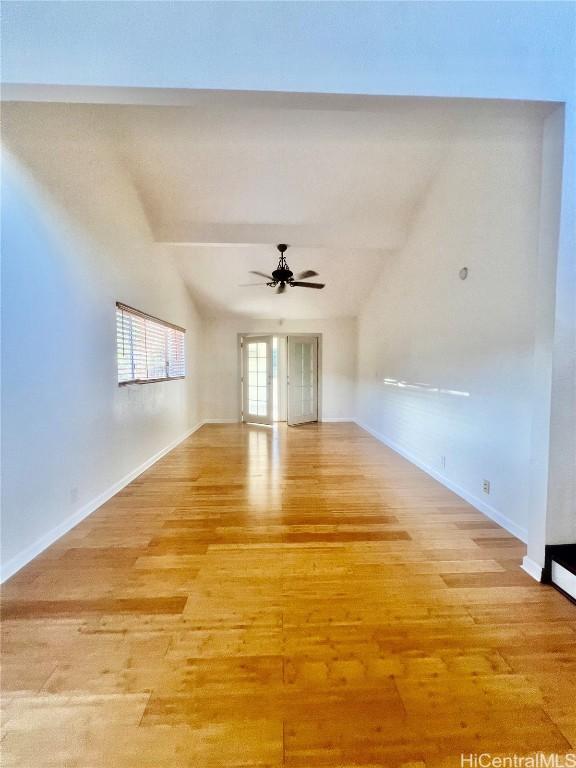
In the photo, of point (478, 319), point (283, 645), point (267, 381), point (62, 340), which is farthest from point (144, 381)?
point (478, 319)

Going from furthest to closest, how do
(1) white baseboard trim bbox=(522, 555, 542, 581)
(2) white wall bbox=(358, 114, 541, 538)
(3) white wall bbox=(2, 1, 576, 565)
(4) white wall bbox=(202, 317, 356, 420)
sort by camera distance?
1. (4) white wall bbox=(202, 317, 356, 420)
2. (2) white wall bbox=(358, 114, 541, 538)
3. (1) white baseboard trim bbox=(522, 555, 542, 581)
4. (3) white wall bbox=(2, 1, 576, 565)

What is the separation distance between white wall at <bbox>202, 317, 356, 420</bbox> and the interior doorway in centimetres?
16

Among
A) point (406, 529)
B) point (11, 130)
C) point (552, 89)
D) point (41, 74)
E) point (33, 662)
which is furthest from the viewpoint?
point (406, 529)

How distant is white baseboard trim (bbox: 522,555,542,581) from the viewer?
184 centimetres

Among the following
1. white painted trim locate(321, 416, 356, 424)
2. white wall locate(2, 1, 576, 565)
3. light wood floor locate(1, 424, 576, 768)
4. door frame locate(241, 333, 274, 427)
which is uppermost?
white wall locate(2, 1, 576, 565)

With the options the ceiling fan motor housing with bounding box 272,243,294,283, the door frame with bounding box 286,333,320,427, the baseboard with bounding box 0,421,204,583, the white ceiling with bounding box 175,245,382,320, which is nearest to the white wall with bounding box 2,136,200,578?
the baseboard with bounding box 0,421,204,583

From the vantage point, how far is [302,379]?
6969 mm

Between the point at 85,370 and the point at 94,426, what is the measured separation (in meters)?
0.50

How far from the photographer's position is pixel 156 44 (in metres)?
1.58

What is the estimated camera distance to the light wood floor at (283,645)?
108 cm

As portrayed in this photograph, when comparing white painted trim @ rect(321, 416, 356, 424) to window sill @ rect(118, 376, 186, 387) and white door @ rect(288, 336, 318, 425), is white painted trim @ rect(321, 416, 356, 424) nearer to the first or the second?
white door @ rect(288, 336, 318, 425)

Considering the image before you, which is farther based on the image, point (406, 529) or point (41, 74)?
point (406, 529)

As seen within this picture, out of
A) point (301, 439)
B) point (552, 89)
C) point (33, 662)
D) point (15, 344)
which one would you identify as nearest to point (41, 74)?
point (15, 344)

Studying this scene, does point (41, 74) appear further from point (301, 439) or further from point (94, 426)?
point (301, 439)
